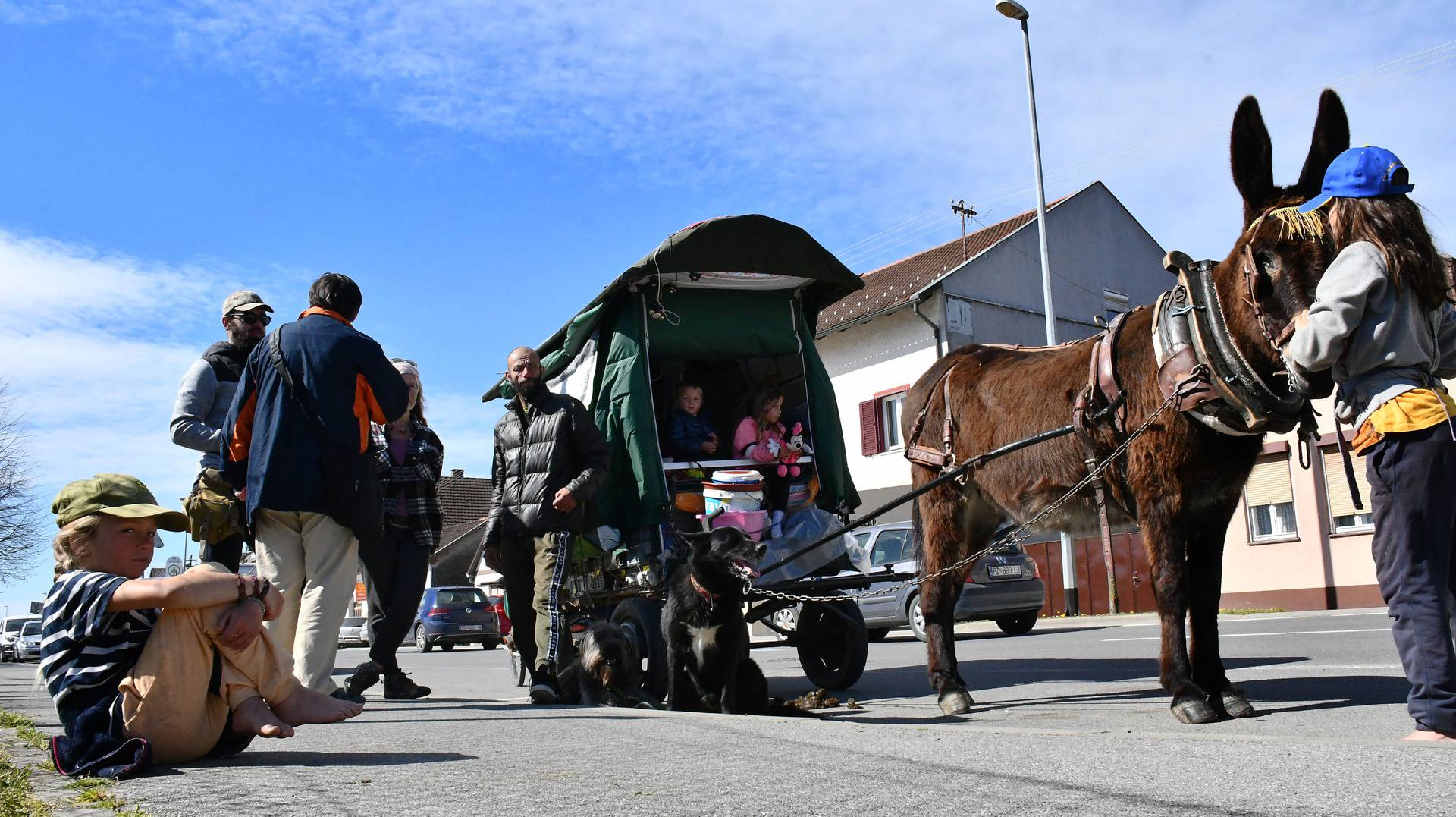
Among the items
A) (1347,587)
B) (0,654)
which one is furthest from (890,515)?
(0,654)

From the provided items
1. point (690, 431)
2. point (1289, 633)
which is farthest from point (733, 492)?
point (1289, 633)

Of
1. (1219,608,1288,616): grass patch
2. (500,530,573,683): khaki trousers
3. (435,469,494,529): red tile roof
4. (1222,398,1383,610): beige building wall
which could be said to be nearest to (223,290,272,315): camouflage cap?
(500,530,573,683): khaki trousers

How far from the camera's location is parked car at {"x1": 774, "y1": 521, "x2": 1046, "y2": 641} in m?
15.9

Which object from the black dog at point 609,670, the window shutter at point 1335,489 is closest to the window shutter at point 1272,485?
the window shutter at point 1335,489

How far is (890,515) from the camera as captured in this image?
2927 centimetres

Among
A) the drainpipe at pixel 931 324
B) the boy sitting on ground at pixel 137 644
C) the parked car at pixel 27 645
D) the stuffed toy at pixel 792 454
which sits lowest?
the parked car at pixel 27 645

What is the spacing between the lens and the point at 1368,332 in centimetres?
366

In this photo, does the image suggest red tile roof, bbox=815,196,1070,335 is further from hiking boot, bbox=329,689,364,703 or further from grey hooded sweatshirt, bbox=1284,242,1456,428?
grey hooded sweatshirt, bbox=1284,242,1456,428

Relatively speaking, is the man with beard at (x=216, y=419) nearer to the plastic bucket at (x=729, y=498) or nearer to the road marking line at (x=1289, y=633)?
the plastic bucket at (x=729, y=498)

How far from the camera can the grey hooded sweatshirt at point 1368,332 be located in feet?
11.8

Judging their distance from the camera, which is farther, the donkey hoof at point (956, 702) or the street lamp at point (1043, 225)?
the street lamp at point (1043, 225)

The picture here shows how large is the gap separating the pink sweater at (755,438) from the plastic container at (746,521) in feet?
1.94

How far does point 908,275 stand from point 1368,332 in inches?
1148

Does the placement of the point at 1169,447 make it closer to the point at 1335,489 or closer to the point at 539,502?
the point at 539,502
